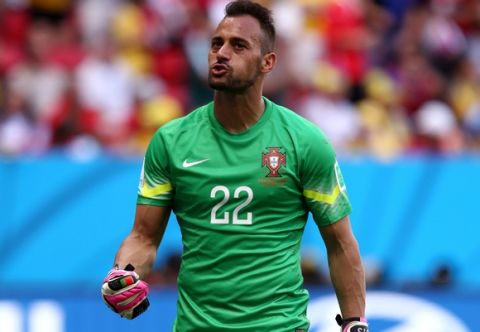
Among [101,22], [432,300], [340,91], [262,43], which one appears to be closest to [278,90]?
[340,91]

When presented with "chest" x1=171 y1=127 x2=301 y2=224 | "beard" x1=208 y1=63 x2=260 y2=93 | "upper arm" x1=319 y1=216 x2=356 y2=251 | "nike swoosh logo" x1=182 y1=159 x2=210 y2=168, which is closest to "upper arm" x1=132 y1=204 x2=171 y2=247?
"chest" x1=171 y1=127 x2=301 y2=224

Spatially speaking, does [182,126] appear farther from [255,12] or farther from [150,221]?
[255,12]

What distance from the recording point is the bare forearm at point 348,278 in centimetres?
617

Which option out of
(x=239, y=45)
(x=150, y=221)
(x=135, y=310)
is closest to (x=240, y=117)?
(x=239, y=45)

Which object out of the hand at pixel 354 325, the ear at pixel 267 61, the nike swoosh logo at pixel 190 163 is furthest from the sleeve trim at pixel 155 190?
the hand at pixel 354 325

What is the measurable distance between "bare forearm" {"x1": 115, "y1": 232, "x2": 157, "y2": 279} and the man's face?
0.86 meters

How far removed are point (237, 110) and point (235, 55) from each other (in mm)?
303

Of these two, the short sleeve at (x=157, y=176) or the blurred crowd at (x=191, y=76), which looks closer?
the short sleeve at (x=157, y=176)

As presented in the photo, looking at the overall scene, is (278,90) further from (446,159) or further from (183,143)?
(183,143)

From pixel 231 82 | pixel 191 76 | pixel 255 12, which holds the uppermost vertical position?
pixel 191 76

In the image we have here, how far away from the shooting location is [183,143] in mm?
6223

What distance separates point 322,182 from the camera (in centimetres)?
612

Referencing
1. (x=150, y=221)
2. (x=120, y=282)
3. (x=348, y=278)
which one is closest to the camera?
(x=120, y=282)

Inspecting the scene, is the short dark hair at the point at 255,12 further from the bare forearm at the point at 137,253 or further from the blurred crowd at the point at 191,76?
the blurred crowd at the point at 191,76
